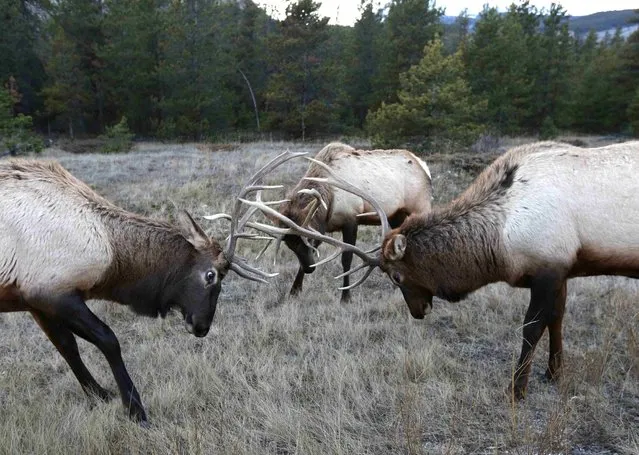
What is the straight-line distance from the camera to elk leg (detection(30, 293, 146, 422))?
144 inches

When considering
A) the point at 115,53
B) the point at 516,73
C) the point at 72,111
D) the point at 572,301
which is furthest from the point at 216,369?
the point at 72,111

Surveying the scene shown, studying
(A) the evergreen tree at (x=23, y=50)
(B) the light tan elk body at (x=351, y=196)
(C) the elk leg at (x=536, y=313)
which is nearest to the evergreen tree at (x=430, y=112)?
(B) the light tan elk body at (x=351, y=196)

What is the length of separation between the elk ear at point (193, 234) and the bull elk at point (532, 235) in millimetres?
815

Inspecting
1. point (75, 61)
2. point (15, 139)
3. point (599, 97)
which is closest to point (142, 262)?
point (15, 139)

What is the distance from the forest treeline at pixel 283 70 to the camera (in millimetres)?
27062

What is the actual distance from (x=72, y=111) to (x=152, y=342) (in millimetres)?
30382

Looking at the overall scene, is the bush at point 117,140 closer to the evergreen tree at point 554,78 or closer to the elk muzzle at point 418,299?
the elk muzzle at point 418,299

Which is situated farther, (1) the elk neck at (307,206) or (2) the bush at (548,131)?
(2) the bush at (548,131)

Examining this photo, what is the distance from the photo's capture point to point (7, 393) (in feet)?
14.4

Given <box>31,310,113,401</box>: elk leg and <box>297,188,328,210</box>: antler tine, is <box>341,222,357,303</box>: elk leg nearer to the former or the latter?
<box>297,188,328,210</box>: antler tine

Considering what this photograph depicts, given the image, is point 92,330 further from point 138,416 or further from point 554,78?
point 554,78

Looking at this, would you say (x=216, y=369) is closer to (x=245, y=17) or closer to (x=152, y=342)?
(x=152, y=342)

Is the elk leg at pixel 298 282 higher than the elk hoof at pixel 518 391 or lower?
lower

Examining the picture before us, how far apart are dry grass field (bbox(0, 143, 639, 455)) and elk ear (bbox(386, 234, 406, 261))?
0.95m
